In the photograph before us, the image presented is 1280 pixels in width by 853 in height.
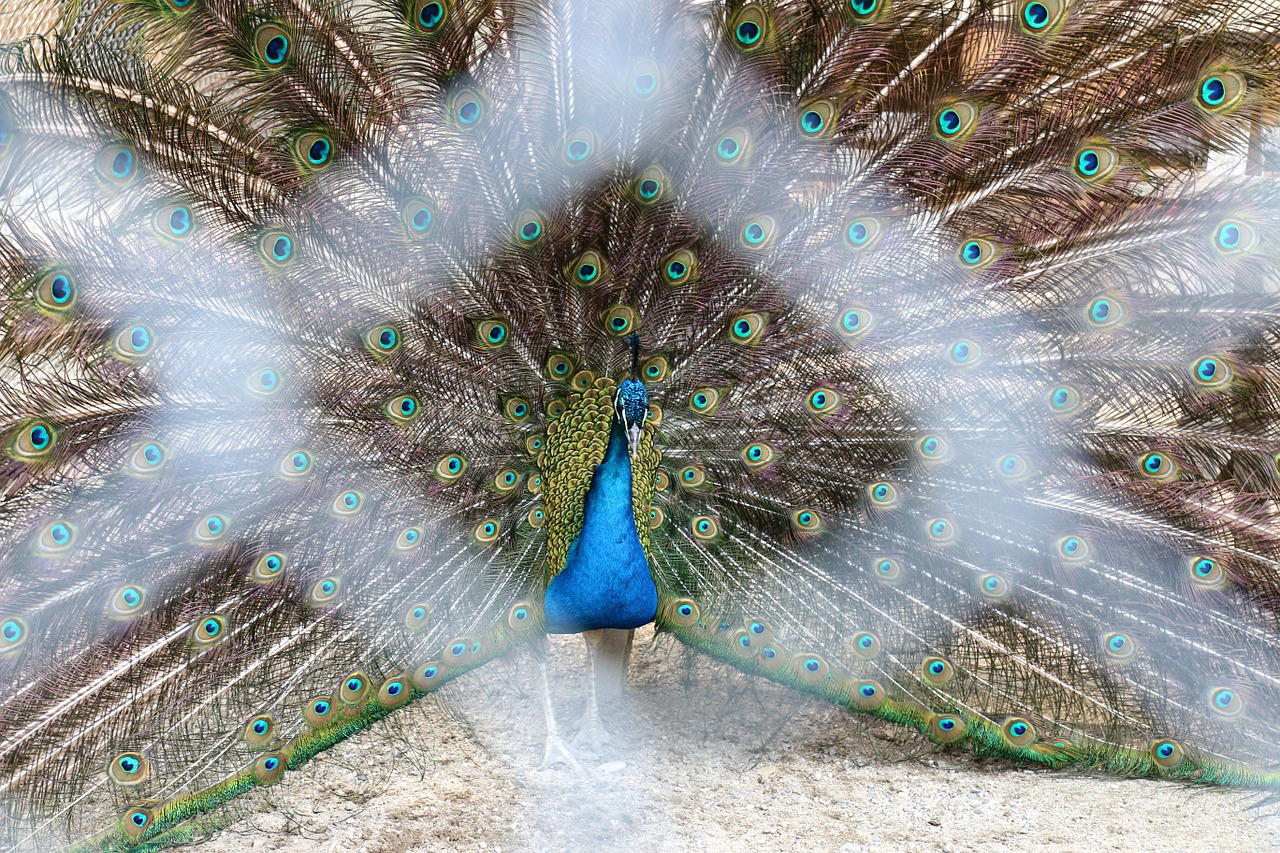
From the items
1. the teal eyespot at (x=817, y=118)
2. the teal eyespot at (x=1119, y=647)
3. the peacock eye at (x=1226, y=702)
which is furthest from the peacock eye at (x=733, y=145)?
the peacock eye at (x=1226, y=702)

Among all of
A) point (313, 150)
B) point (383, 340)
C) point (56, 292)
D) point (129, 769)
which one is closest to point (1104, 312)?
point (383, 340)

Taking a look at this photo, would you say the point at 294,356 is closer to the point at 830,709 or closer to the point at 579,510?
the point at 579,510

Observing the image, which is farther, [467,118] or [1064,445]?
[1064,445]

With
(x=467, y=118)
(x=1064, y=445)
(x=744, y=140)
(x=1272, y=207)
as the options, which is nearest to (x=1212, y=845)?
(x=1064, y=445)

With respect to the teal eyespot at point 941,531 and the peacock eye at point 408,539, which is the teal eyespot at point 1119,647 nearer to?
the teal eyespot at point 941,531

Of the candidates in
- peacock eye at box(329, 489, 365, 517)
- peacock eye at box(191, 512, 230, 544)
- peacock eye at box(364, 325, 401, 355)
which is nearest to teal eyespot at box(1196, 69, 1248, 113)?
peacock eye at box(364, 325, 401, 355)

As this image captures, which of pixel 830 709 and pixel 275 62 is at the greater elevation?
pixel 275 62

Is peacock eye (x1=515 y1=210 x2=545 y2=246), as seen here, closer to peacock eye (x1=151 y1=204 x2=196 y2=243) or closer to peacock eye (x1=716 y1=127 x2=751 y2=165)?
peacock eye (x1=716 y1=127 x2=751 y2=165)

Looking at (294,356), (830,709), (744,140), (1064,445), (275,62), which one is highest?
(744,140)

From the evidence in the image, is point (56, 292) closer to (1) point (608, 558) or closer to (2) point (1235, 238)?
(1) point (608, 558)
